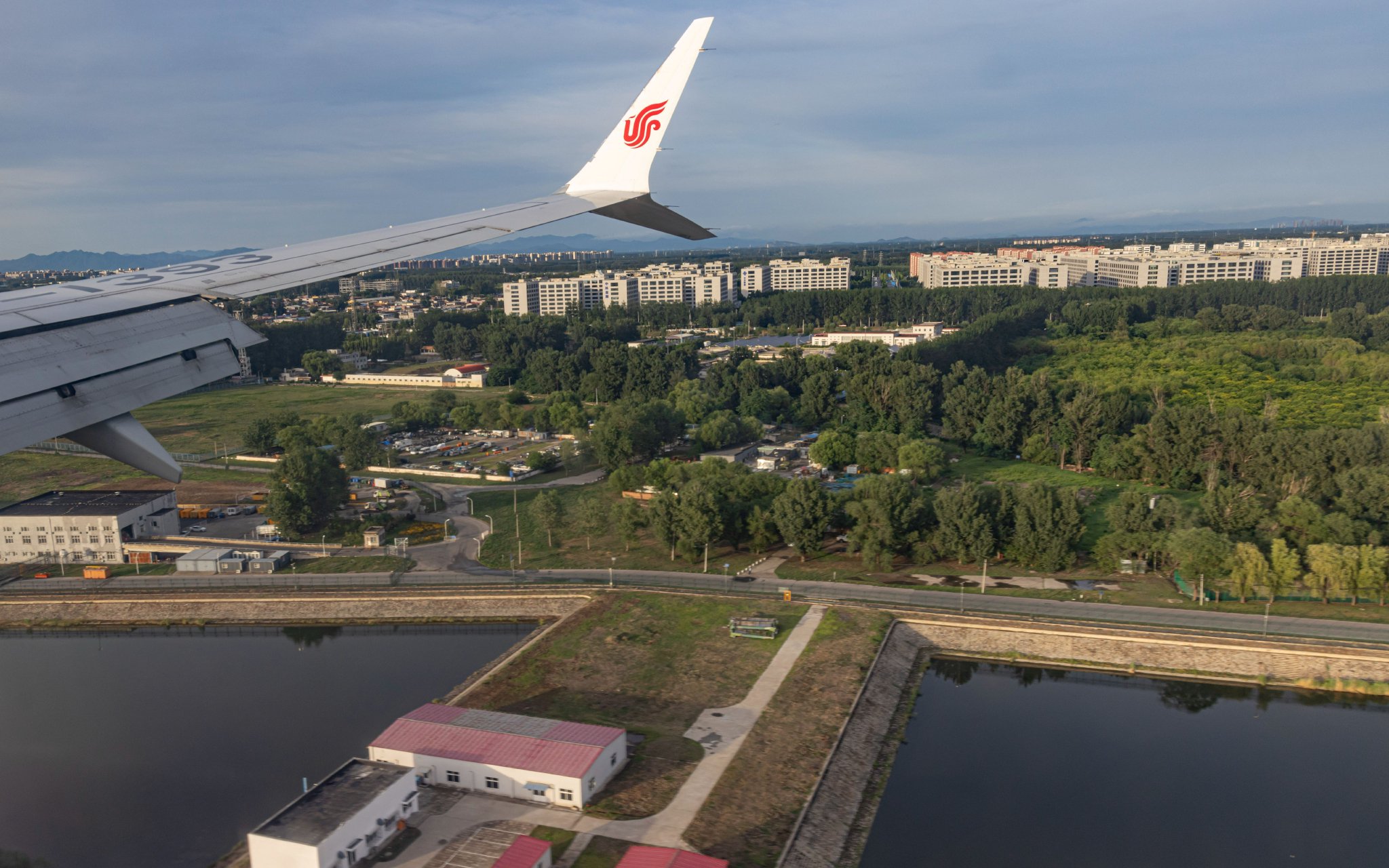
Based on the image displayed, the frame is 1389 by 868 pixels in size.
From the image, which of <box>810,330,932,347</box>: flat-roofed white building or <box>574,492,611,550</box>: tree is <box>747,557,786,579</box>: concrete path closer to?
<box>574,492,611,550</box>: tree

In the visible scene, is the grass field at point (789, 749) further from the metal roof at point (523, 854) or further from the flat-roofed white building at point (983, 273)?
the flat-roofed white building at point (983, 273)

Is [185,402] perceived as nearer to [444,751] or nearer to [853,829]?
[444,751]

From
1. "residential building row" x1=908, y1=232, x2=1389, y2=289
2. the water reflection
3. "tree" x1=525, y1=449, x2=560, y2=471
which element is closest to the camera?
the water reflection

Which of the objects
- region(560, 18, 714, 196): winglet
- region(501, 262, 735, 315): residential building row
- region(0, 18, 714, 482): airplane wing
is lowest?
region(501, 262, 735, 315): residential building row

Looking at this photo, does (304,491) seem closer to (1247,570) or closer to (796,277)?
(1247,570)

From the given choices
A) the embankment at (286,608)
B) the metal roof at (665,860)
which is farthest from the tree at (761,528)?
the metal roof at (665,860)

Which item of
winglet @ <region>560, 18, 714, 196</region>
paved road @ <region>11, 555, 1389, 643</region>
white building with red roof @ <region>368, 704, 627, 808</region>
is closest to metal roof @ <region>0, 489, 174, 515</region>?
paved road @ <region>11, 555, 1389, 643</region>
